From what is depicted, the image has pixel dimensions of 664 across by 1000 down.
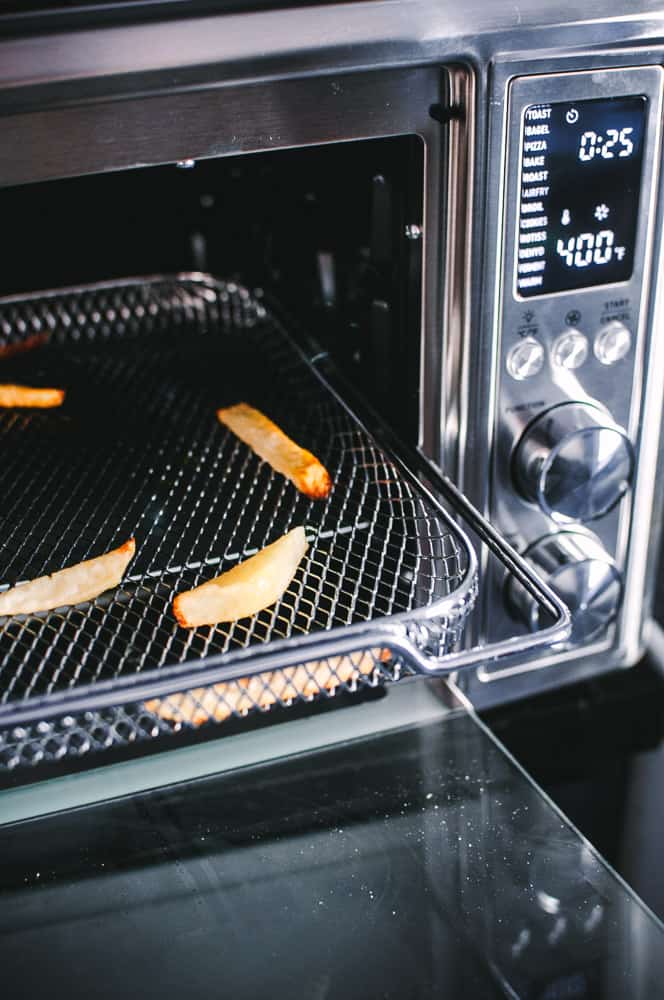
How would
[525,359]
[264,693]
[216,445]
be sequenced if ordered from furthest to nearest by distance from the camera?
[216,445]
[525,359]
[264,693]

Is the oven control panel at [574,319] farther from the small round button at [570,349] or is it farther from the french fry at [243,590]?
the french fry at [243,590]

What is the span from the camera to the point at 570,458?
0.77 meters

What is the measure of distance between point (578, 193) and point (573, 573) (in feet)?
0.98

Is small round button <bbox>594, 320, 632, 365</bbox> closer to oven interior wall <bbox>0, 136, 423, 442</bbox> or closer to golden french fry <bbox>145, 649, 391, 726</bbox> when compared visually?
oven interior wall <bbox>0, 136, 423, 442</bbox>

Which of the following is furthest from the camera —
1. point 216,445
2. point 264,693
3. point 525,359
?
point 216,445

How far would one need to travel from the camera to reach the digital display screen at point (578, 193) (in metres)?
0.69

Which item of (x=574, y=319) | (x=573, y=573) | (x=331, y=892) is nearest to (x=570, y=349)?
(x=574, y=319)

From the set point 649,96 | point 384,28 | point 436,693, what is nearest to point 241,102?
point 384,28

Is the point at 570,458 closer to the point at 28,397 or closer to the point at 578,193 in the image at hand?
the point at 578,193

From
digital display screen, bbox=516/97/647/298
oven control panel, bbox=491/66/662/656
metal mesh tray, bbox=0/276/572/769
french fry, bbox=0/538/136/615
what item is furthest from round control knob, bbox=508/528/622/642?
french fry, bbox=0/538/136/615

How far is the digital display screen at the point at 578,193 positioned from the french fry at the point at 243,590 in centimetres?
26

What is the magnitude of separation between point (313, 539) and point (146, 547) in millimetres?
128

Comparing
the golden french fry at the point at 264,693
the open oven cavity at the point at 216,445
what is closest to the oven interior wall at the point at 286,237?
the open oven cavity at the point at 216,445

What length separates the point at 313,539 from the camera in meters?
0.77
